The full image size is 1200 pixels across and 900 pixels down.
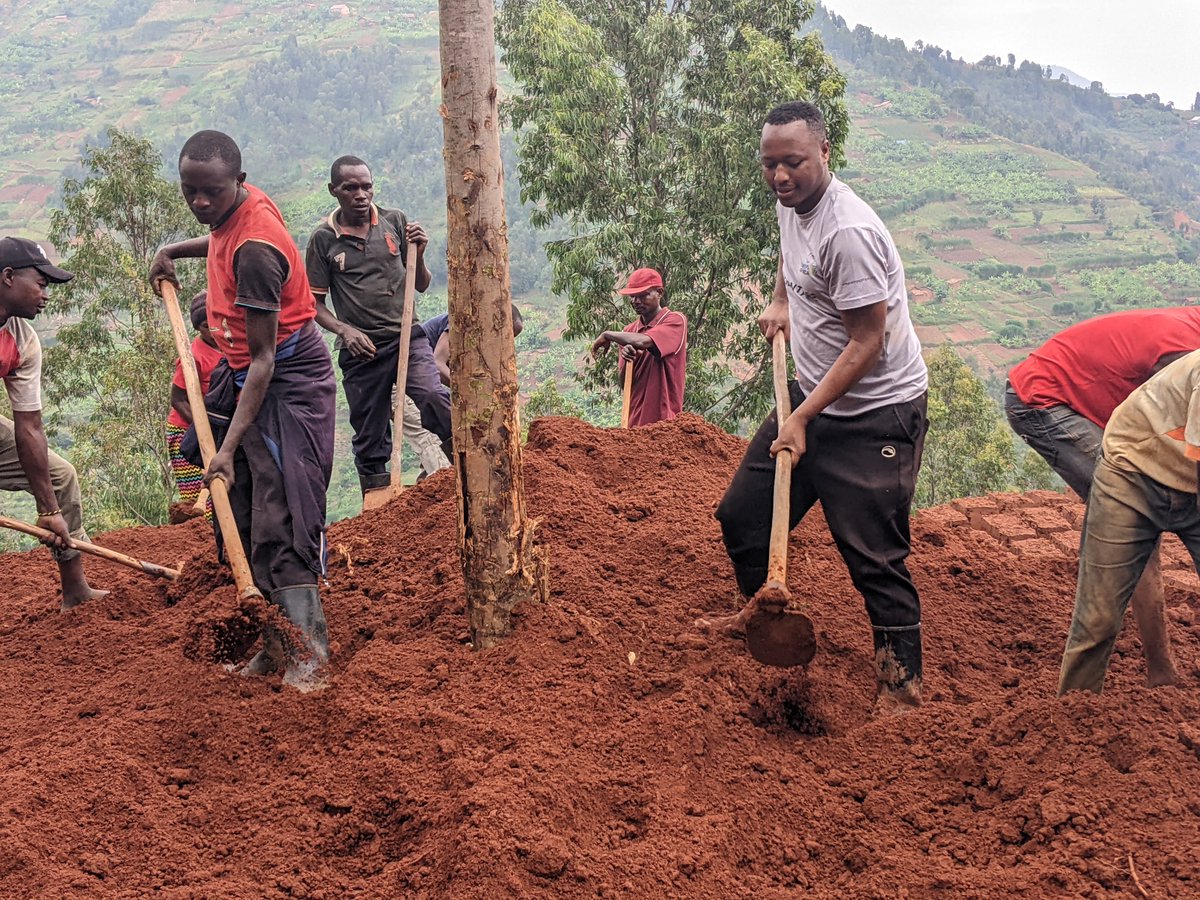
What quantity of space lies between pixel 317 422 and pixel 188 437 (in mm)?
681

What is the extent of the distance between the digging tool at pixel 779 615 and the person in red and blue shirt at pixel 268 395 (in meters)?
1.47

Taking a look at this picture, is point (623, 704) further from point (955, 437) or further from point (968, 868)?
point (955, 437)

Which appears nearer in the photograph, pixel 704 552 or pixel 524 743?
pixel 524 743

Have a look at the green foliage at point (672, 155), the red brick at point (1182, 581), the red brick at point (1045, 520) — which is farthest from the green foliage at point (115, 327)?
the red brick at point (1182, 581)

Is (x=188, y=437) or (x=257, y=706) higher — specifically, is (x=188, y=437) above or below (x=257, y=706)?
above

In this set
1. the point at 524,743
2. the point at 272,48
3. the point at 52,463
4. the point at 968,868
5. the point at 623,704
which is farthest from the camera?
the point at 272,48

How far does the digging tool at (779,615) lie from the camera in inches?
120

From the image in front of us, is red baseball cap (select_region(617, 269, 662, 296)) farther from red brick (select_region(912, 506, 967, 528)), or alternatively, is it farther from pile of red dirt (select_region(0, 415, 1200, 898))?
pile of red dirt (select_region(0, 415, 1200, 898))

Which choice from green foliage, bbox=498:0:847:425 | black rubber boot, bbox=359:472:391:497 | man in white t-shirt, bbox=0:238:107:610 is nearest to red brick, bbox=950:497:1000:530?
black rubber boot, bbox=359:472:391:497

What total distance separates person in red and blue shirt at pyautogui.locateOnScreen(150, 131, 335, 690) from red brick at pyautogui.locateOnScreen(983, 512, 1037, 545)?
3.41 metres

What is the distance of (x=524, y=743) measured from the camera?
2914 mm

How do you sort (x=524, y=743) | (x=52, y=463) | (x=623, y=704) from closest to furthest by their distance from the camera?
1. (x=524, y=743)
2. (x=623, y=704)
3. (x=52, y=463)

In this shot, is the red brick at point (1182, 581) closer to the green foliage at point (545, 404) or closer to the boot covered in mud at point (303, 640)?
the boot covered in mud at point (303, 640)

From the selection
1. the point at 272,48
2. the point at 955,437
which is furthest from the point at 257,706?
the point at 272,48
